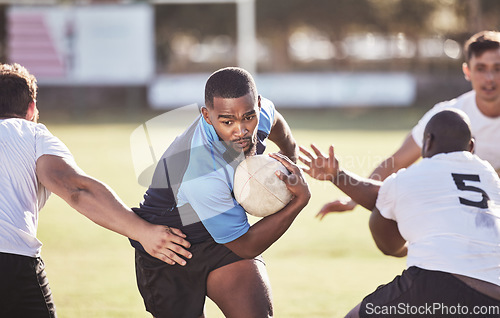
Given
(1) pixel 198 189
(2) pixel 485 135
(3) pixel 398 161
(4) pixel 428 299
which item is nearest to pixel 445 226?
(4) pixel 428 299

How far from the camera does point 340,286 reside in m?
6.44

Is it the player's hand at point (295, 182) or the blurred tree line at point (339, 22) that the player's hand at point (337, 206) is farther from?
the blurred tree line at point (339, 22)

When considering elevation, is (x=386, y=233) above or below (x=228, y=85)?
below

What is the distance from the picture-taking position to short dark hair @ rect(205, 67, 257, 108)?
155 inches

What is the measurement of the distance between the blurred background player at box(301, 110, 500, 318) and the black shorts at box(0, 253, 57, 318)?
5.92 feet

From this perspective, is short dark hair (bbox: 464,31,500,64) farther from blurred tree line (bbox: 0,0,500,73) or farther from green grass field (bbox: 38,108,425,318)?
blurred tree line (bbox: 0,0,500,73)

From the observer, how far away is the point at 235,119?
3.96m

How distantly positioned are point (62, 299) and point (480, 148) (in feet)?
13.3

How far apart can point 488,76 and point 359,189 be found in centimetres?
236

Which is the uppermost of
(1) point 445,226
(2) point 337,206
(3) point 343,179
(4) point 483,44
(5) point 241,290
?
(4) point 483,44

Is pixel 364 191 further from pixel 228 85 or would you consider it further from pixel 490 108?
pixel 490 108

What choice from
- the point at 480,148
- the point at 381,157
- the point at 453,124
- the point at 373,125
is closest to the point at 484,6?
the point at 373,125

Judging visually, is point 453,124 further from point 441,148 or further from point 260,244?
point 260,244

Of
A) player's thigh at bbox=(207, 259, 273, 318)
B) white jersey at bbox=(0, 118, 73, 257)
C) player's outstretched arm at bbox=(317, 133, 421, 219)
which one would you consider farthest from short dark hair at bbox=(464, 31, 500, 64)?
white jersey at bbox=(0, 118, 73, 257)
